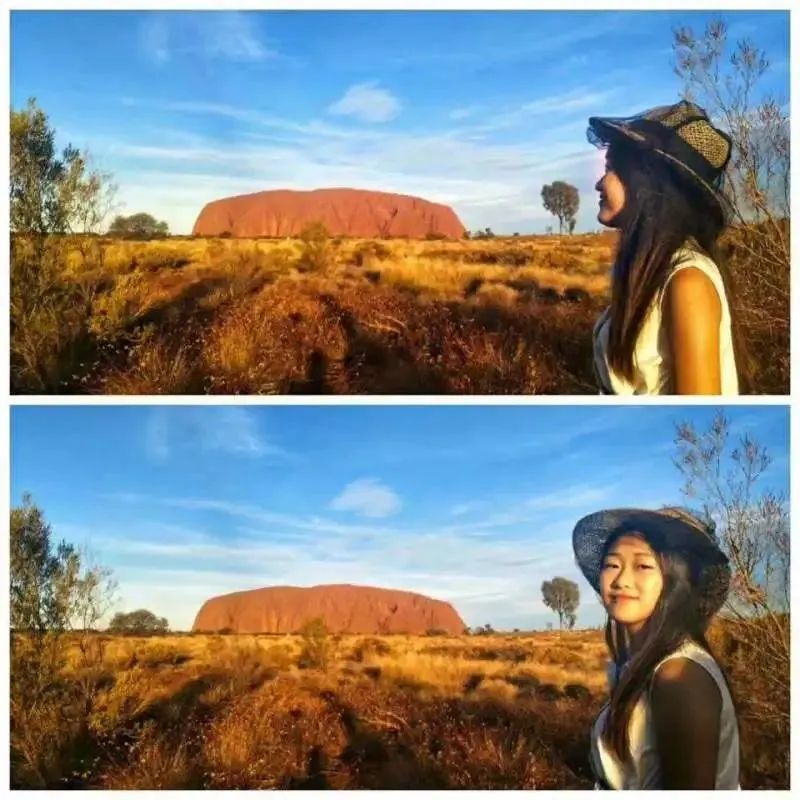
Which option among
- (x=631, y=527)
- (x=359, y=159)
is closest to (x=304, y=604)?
(x=631, y=527)

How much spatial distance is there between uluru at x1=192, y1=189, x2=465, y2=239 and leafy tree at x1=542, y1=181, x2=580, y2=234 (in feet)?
1.13

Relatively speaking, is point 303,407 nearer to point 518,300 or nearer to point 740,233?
point 518,300

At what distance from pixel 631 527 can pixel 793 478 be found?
67 centimetres

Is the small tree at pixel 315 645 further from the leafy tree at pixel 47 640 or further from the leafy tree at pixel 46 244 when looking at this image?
the leafy tree at pixel 46 244

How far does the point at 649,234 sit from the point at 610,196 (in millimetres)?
233

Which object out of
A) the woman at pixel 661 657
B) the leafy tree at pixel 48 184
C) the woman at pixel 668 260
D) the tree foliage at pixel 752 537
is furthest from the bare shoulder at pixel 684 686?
the leafy tree at pixel 48 184

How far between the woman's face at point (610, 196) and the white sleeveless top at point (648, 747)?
1530 mm

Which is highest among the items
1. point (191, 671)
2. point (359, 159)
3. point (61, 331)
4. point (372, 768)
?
point (359, 159)

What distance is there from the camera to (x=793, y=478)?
4.07m

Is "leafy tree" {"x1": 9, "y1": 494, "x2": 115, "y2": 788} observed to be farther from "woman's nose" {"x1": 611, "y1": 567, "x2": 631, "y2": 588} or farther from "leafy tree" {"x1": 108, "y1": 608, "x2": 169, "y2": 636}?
"woman's nose" {"x1": 611, "y1": 567, "x2": 631, "y2": 588}

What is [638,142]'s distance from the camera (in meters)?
3.81

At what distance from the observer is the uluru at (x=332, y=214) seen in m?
4.07

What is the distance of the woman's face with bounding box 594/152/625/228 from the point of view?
392 cm

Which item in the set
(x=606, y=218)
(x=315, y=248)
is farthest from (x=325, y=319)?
(x=606, y=218)
